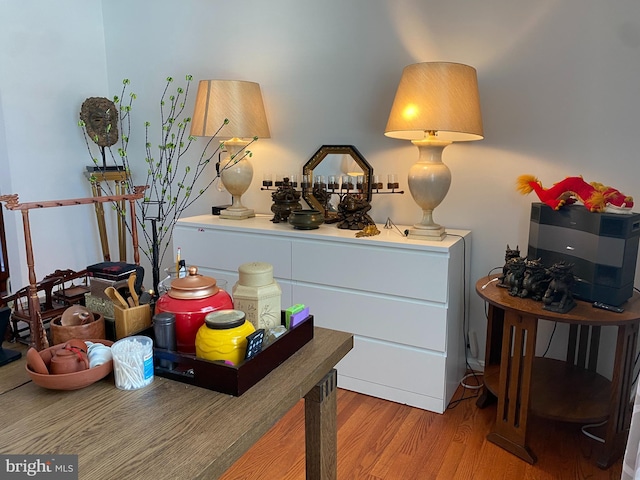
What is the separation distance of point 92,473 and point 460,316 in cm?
191

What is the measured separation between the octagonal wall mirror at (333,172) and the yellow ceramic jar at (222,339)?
1725 mm

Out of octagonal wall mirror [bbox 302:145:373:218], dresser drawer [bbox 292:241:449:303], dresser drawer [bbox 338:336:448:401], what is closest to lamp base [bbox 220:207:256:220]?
octagonal wall mirror [bbox 302:145:373:218]

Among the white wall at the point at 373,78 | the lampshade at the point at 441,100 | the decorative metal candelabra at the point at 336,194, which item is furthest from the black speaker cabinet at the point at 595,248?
the decorative metal candelabra at the point at 336,194

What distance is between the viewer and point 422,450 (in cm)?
196

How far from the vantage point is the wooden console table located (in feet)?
5.73

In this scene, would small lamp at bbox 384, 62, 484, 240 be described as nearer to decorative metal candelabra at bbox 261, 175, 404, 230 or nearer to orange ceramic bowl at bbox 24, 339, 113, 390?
decorative metal candelabra at bbox 261, 175, 404, 230

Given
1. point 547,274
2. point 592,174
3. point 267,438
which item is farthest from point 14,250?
point 592,174

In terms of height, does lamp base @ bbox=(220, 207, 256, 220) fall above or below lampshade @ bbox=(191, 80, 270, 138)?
below

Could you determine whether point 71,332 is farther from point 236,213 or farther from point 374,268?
point 236,213

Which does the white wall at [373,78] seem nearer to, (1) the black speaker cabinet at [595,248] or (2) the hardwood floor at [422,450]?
(1) the black speaker cabinet at [595,248]

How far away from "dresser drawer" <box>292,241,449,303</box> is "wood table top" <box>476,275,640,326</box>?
0.23 meters

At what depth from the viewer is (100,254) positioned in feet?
12.2

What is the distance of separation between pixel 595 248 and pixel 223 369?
1.52 metres

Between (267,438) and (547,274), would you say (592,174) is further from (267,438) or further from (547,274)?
(267,438)
